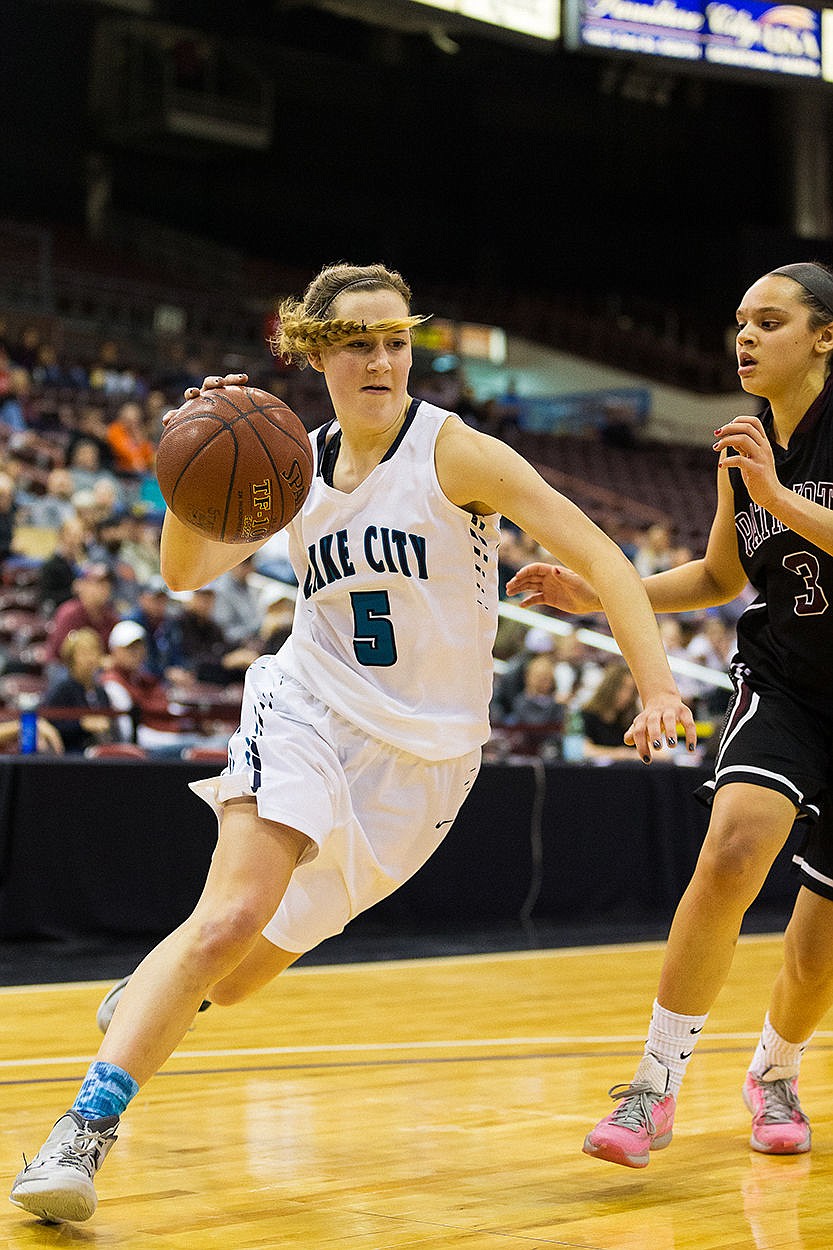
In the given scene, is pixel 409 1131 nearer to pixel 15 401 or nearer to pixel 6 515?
pixel 6 515

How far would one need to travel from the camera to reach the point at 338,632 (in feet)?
9.61

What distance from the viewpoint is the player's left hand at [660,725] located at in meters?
2.45

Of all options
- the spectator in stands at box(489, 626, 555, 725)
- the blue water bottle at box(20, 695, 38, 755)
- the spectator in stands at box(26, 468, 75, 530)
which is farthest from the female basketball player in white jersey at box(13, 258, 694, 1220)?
the spectator in stands at box(26, 468, 75, 530)

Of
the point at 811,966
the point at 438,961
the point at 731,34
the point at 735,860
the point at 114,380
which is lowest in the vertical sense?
the point at 438,961

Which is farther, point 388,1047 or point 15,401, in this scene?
point 15,401

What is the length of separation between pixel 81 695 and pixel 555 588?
5.02 meters

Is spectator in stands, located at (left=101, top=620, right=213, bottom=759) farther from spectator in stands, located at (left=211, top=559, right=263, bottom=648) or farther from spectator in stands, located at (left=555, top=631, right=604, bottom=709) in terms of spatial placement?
spectator in stands, located at (left=555, top=631, right=604, bottom=709)

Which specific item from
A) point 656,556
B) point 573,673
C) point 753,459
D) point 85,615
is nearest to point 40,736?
point 85,615

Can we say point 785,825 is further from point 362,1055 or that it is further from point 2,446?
point 2,446

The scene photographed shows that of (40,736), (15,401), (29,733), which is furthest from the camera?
(15,401)

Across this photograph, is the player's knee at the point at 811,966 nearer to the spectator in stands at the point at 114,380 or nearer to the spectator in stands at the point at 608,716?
the spectator in stands at the point at 608,716

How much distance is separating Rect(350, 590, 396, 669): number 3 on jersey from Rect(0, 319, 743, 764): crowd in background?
4.78 meters

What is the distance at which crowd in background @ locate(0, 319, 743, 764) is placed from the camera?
27.0 ft

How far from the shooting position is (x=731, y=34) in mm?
14680
